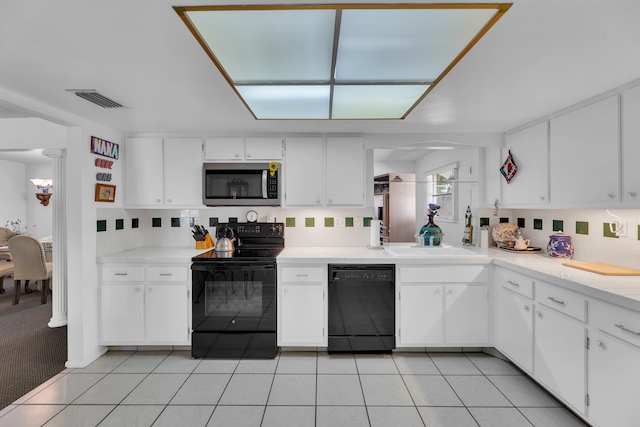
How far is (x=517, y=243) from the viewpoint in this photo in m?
3.04

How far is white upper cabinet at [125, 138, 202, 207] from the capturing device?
3148 millimetres

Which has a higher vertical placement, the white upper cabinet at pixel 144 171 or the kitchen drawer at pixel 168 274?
the white upper cabinet at pixel 144 171

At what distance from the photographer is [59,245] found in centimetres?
362

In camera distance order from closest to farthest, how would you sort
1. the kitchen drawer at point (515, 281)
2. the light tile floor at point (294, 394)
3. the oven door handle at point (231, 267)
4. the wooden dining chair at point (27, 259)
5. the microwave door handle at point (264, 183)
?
the light tile floor at point (294, 394), the kitchen drawer at point (515, 281), the oven door handle at point (231, 267), the microwave door handle at point (264, 183), the wooden dining chair at point (27, 259)

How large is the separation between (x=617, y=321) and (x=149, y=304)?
335cm

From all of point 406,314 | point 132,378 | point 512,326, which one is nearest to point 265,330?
point 132,378

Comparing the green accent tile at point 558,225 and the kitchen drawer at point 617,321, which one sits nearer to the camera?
the kitchen drawer at point 617,321

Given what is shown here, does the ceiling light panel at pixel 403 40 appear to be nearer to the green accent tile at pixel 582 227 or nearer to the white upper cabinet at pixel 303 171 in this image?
the white upper cabinet at pixel 303 171

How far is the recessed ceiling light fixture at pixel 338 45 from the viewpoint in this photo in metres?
1.23

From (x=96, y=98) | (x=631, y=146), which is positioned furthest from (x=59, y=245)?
(x=631, y=146)

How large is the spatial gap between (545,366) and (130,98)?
345 cm

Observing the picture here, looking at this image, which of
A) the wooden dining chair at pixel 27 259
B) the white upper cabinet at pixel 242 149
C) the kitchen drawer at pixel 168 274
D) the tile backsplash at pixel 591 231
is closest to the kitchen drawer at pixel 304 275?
the kitchen drawer at pixel 168 274

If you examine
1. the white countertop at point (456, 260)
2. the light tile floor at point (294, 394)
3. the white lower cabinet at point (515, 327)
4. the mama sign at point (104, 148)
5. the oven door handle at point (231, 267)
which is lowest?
the light tile floor at point (294, 394)

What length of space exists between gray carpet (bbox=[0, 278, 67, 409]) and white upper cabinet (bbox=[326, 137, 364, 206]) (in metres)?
2.84
